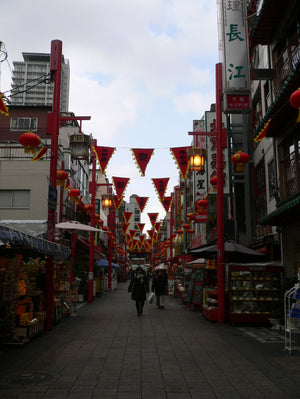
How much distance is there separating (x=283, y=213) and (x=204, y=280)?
830 cm

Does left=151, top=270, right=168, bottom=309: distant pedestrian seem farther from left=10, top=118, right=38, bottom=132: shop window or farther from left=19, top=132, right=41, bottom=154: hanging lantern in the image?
left=10, top=118, right=38, bottom=132: shop window

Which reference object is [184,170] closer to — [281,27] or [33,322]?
[281,27]

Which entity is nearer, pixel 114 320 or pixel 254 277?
pixel 254 277

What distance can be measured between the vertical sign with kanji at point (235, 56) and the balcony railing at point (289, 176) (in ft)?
8.09

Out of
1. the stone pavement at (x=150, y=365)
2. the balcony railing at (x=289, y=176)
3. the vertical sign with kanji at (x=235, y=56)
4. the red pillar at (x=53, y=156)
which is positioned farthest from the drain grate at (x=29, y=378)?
the vertical sign with kanji at (x=235, y=56)

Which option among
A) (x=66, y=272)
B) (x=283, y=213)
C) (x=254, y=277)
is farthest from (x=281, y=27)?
(x=66, y=272)

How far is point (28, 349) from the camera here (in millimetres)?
9703

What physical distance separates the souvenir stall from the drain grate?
2.52m

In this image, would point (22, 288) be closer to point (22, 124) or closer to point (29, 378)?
point (29, 378)

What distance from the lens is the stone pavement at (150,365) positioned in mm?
6172

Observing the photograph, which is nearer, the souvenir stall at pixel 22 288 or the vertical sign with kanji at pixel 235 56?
the souvenir stall at pixel 22 288

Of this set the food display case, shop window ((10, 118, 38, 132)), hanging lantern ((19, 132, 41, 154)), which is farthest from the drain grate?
shop window ((10, 118, 38, 132))

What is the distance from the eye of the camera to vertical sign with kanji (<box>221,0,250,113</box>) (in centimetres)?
1452

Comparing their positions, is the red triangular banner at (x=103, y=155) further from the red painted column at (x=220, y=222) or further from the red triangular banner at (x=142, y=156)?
the red painted column at (x=220, y=222)
